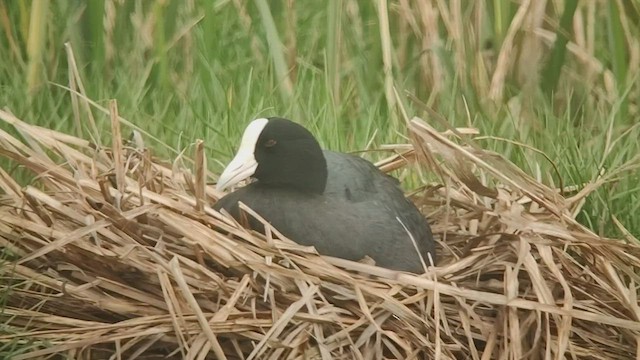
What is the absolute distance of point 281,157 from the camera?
2061 millimetres

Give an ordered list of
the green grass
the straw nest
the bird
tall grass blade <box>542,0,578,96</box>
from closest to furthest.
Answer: the straw nest
the bird
the green grass
tall grass blade <box>542,0,578,96</box>

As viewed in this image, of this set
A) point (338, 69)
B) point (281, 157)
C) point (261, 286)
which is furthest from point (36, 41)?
point (261, 286)

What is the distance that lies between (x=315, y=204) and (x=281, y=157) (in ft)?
0.31

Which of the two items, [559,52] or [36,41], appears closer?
[36,41]

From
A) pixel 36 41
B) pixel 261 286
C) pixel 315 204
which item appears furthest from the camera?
pixel 36 41

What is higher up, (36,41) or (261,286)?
(36,41)

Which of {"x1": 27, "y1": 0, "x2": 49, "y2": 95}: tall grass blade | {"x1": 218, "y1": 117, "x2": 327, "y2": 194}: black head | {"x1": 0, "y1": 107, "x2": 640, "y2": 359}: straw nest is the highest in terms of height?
{"x1": 27, "y1": 0, "x2": 49, "y2": 95}: tall grass blade

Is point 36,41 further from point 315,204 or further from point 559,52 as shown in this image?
point 559,52

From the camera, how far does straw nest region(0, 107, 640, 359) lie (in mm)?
1826

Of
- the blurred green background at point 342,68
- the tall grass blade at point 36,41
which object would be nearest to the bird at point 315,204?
the blurred green background at point 342,68

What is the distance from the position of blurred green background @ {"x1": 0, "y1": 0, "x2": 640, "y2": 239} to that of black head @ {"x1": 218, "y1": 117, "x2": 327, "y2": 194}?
320 mm

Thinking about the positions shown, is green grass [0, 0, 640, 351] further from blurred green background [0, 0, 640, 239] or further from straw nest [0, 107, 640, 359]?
straw nest [0, 107, 640, 359]

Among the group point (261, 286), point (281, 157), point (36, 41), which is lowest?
point (261, 286)

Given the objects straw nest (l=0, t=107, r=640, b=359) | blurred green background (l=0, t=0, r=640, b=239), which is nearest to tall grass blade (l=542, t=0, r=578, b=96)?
blurred green background (l=0, t=0, r=640, b=239)
